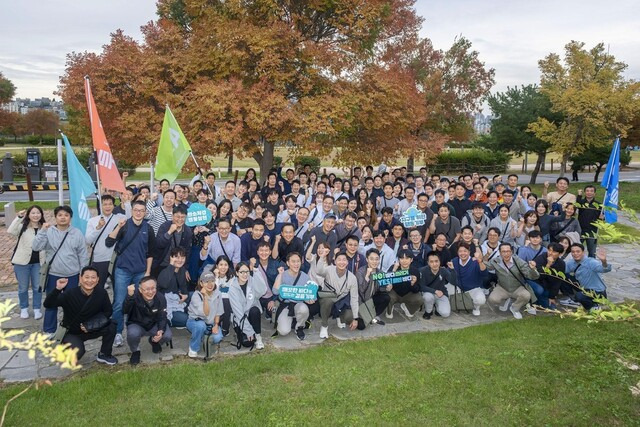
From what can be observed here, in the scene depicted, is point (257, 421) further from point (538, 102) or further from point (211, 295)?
point (538, 102)

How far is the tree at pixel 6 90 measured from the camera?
1425 inches

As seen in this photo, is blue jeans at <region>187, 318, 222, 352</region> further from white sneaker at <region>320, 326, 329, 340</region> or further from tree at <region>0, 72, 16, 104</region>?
tree at <region>0, 72, 16, 104</region>

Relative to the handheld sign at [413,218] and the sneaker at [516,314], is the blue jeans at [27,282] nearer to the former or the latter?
the handheld sign at [413,218]

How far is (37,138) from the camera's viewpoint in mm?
57500

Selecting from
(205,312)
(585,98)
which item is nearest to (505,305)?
(205,312)

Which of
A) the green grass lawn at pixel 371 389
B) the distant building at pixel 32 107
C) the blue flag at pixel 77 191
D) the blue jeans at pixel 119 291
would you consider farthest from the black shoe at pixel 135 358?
the distant building at pixel 32 107

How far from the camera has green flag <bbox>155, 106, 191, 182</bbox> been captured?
29.0 ft

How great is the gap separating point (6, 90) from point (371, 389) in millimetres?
42280

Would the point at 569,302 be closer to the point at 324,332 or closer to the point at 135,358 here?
the point at 324,332

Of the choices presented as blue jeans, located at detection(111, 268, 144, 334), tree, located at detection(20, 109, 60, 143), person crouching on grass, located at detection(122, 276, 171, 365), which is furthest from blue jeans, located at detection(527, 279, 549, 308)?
tree, located at detection(20, 109, 60, 143)

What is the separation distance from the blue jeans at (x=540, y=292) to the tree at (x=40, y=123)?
6475 cm

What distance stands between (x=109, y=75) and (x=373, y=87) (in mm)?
6840

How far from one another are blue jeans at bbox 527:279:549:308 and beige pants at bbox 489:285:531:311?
308mm

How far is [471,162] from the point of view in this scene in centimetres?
3966
